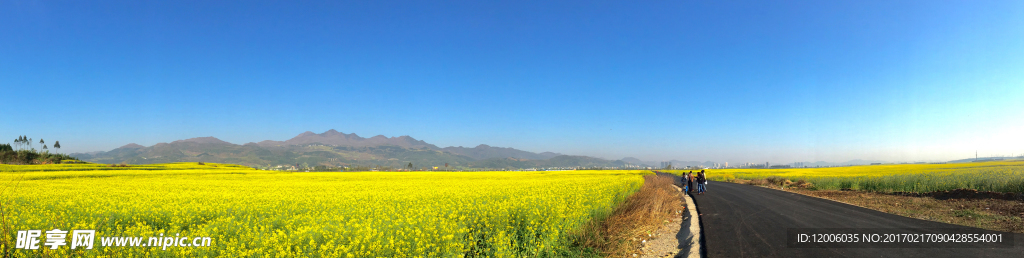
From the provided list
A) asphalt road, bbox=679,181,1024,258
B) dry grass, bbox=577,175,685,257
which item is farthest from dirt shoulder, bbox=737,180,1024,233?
dry grass, bbox=577,175,685,257

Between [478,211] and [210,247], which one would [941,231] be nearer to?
[478,211]

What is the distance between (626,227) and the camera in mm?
8820

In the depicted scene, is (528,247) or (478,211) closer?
(528,247)

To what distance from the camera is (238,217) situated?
7621 mm

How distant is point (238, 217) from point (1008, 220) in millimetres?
18217

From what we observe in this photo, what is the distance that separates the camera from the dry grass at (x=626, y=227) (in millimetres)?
7504

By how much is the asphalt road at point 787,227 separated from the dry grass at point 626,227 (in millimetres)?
1305

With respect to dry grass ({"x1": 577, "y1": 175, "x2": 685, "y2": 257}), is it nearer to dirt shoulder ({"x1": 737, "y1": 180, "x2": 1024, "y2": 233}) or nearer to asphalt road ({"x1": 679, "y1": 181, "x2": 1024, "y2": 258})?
asphalt road ({"x1": 679, "y1": 181, "x2": 1024, "y2": 258})

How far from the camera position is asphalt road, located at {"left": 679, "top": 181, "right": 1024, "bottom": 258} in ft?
22.6

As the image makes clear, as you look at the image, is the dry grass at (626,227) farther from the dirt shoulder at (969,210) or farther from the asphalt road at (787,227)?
the dirt shoulder at (969,210)

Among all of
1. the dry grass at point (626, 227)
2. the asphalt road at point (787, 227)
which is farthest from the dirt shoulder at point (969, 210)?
the dry grass at point (626, 227)

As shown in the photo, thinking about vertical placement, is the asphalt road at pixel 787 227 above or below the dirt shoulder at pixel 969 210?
below

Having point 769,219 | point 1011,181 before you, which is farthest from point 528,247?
point 1011,181

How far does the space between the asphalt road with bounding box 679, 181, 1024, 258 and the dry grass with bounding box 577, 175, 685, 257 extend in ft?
4.28
